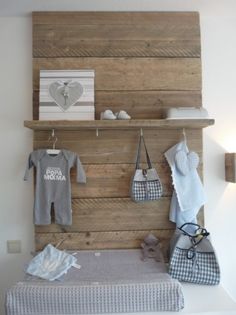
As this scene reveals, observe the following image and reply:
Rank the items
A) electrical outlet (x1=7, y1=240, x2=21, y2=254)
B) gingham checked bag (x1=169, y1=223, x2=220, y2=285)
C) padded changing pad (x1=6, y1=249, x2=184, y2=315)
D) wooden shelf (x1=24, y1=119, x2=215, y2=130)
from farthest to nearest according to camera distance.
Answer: electrical outlet (x1=7, y1=240, x2=21, y2=254) < wooden shelf (x1=24, y1=119, x2=215, y2=130) < gingham checked bag (x1=169, y1=223, x2=220, y2=285) < padded changing pad (x1=6, y1=249, x2=184, y2=315)

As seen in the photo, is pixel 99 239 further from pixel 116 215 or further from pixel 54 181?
pixel 54 181

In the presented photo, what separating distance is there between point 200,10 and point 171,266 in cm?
152

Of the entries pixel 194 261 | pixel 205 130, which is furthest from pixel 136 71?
pixel 194 261

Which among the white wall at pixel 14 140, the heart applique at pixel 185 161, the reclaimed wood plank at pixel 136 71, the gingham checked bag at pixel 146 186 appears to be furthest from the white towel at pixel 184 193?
the white wall at pixel 14 140

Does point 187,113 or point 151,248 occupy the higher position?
point 187,113

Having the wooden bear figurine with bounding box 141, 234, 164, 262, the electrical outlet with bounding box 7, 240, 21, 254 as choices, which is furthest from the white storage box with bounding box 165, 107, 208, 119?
the electrical outlet with bounding box 7, 240, 21, 254

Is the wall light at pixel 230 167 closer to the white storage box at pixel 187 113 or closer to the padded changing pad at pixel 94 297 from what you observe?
the white storage box at pixel 187 113

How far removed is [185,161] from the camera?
175 cm

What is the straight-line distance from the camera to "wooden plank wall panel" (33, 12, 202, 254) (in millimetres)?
1818

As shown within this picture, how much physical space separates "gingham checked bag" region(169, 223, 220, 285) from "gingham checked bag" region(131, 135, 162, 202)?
0.93 ft

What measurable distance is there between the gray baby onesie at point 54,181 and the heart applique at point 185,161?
1.86ft

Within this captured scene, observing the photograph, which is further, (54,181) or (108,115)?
(54,181)

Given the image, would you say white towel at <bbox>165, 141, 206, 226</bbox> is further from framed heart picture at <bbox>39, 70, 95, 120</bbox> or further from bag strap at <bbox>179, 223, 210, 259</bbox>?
framed heart picture at <bbox>39, 70, 95, 120</bbox>

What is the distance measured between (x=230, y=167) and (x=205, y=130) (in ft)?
0.92
